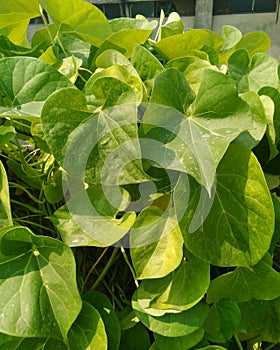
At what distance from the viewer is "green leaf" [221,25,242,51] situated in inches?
15.3

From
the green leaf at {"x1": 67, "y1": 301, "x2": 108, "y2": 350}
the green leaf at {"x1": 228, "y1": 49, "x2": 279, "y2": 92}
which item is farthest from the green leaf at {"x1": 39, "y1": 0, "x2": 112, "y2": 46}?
the green leaf at {"x1": 67, "y1": 301, "x2": 108, "y2": 350}

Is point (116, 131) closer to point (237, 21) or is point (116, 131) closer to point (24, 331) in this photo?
point (24, 331)

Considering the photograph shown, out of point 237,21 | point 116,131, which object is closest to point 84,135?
point 116,131

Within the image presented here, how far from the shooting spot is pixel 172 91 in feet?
0.77

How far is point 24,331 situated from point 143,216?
0.31 feet

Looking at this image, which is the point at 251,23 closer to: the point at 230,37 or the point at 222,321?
the point at 230,37

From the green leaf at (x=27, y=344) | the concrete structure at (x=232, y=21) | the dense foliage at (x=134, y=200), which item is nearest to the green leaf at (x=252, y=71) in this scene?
the dense foliage at (x=134, y=200)

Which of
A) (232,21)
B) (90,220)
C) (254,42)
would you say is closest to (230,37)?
(254,42)

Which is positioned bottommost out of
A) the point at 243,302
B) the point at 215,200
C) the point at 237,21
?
the point at 237,21

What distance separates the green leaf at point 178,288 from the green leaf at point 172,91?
98 millimetres

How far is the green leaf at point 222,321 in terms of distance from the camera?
11.1 inches

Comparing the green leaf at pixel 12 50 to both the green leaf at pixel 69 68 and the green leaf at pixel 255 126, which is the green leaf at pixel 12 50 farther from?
the green leaf at pixel 255 126

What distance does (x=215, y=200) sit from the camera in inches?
9.8

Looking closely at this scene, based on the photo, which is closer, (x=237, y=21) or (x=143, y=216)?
(x=143, y=216)
